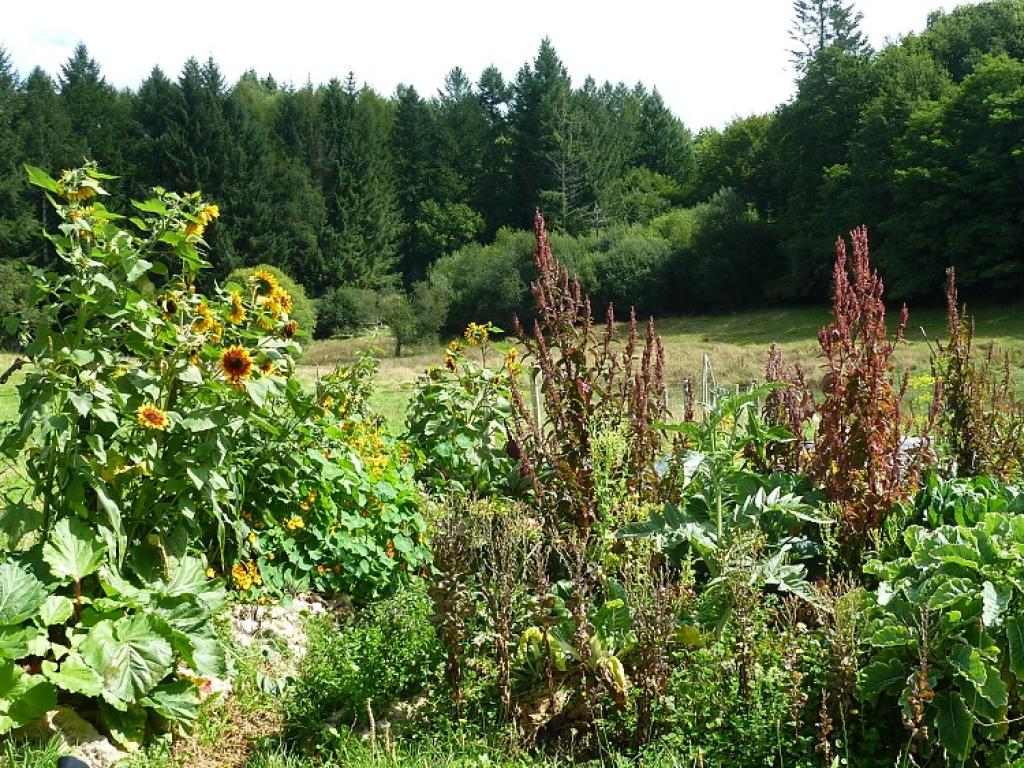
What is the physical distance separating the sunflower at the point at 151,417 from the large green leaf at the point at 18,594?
60 cm

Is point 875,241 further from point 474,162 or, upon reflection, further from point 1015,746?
point 1015,746

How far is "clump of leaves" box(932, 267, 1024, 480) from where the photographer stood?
177 inches

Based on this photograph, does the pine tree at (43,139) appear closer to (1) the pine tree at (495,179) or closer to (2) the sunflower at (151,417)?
(1) the pine tree at (495,179)

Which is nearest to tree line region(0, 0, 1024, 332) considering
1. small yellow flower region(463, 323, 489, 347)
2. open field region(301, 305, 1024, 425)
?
open field region(301, 305, 1024, 425)

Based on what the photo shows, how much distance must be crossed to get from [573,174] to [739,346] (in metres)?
24.6

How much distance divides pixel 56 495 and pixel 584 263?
123ft

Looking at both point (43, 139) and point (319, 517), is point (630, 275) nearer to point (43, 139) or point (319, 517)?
point (43, 139)

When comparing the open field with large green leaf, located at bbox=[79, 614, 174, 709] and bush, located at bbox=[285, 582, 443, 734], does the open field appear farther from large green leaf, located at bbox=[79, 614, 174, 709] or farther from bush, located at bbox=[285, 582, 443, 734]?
large green leaf, located at bbox=[79, 614, 174, 709]

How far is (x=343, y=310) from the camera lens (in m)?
39.0

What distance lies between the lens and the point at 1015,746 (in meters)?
2.58

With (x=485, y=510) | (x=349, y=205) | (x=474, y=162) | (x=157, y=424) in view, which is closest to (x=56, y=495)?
(x=157, y=424)

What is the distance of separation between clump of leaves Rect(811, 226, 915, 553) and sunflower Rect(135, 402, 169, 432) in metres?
2.60

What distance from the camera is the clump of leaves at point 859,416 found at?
3.64 metres

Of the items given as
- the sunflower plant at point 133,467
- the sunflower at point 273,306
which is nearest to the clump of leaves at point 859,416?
the sunflower plant at point 133,467
